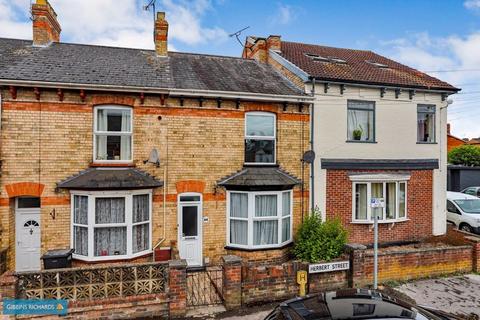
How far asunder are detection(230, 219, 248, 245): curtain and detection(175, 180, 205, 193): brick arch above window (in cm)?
159

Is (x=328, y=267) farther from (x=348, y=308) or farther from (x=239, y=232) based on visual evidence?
(x=348, y=308)

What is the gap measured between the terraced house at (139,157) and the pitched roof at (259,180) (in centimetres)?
4

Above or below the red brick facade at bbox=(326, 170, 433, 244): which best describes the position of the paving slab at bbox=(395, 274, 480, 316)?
below

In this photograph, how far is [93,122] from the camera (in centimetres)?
967

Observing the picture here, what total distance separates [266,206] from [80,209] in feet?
19.2

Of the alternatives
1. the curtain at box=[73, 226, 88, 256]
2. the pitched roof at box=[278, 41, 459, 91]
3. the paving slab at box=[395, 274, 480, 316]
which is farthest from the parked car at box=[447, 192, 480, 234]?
the curtain at box=[73, 226, 88, 256]

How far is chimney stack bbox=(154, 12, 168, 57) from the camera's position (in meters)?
12.4

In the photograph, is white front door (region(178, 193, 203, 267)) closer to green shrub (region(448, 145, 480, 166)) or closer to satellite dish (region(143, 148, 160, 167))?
satellite dish (region(143, 148, 160, 167))

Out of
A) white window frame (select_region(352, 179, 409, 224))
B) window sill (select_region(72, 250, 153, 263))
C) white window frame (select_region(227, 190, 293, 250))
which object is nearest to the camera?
window sill (select_region(72, 250, 153, 263))

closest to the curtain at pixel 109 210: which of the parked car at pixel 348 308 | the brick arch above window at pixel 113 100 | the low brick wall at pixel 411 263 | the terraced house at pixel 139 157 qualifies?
the terraced house at pixel 139 157

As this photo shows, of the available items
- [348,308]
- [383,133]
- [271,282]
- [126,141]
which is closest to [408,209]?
[383,133]

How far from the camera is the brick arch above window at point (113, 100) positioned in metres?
9.66

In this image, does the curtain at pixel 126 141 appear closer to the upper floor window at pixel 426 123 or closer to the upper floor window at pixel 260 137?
the upper floor window at pixel 260 137

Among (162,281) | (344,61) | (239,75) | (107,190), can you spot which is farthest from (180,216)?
(344,61)
